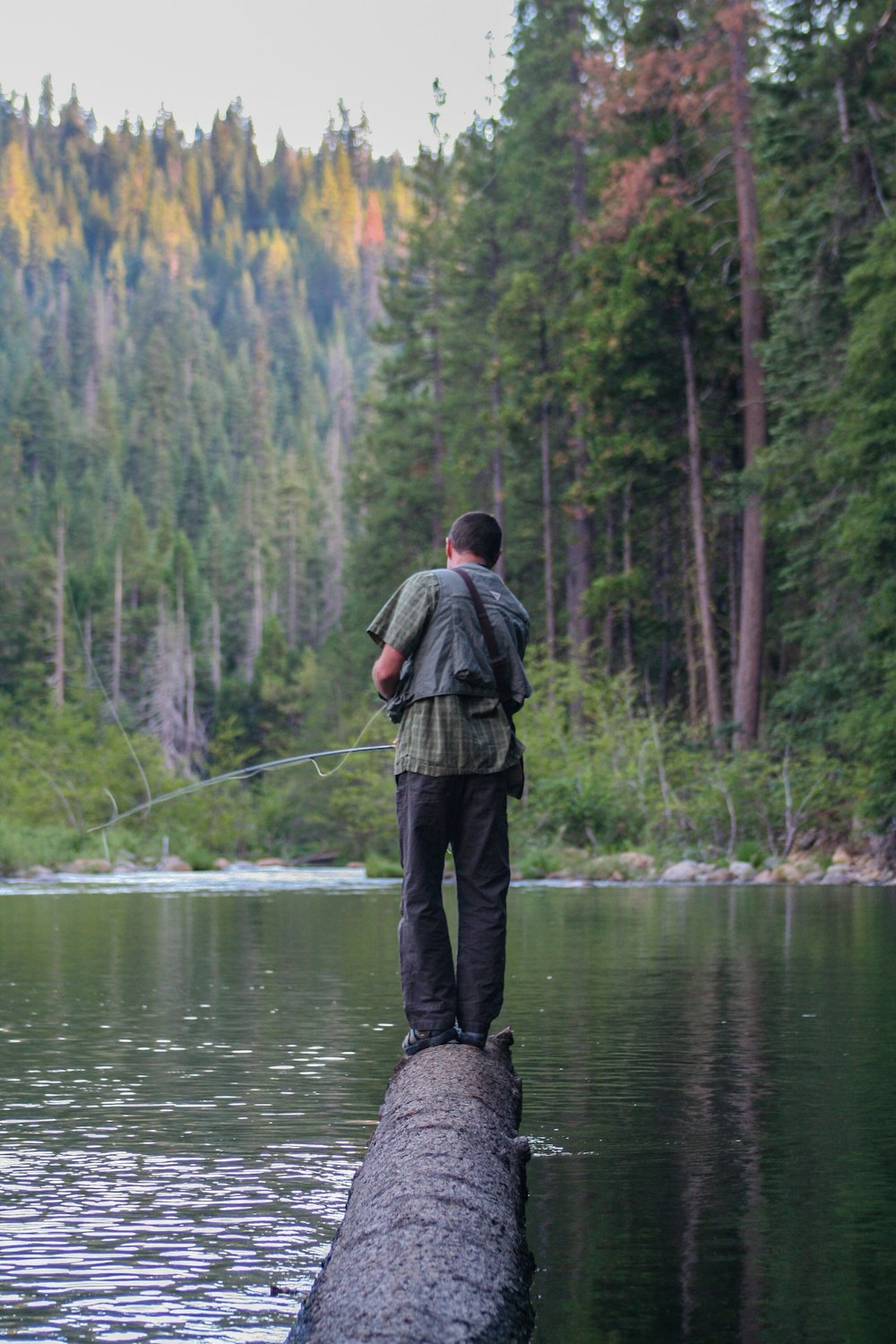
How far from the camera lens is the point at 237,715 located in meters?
79.8

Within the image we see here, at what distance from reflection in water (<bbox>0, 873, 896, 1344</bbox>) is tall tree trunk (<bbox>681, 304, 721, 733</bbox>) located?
20420 mm

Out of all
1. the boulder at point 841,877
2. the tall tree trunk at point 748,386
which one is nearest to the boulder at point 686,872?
the boulder at point 841,877

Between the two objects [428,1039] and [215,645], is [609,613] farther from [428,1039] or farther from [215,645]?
[215,645]

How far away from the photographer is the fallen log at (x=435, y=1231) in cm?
293

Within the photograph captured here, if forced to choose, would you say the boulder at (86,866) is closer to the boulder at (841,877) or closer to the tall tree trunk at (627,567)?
the tall tree trunk at (627,567)

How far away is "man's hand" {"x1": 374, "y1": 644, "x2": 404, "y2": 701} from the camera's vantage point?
5738 millimetres

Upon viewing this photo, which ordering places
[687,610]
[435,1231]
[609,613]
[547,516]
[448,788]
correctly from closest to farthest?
1. [435,1231]
2. [448,788]
3. [687,610]
4. [609,613]
5. [547,516]

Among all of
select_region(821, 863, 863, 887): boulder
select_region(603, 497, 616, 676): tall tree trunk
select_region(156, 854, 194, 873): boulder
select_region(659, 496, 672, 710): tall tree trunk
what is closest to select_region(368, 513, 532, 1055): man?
select_region(821, 863, 863, 887): boulder

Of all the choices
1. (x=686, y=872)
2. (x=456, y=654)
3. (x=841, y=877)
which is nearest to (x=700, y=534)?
(x=686, y=872)

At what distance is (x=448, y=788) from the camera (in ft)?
18.6

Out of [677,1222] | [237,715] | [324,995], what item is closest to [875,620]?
[324,995]

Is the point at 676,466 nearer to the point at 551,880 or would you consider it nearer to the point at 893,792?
the point at 551,880

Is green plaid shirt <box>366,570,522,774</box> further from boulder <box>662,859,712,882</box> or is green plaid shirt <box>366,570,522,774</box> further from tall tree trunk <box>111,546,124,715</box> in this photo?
tall tree trunk <box>111,546,124,715</box>

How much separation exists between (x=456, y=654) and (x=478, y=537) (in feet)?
2.00
